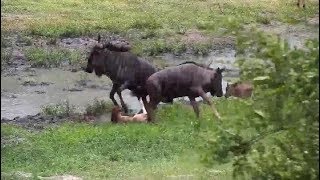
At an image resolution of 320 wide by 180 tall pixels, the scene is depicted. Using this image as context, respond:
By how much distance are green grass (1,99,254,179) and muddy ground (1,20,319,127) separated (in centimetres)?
147

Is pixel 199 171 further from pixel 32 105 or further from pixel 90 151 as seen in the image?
pixel 32 105

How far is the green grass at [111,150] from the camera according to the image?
9.02 metres

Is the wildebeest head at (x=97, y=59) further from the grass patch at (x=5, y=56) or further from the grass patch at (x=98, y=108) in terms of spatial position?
the grass patch at (x=5, y=56)

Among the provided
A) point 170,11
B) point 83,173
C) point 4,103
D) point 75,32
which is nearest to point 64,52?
point 75,32

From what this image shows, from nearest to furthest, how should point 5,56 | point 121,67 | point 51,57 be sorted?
point 121,67 → point 5,56 → point 51,57

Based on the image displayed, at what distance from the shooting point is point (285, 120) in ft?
15.8

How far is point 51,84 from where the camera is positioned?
671 inches

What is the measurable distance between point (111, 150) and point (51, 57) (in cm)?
884

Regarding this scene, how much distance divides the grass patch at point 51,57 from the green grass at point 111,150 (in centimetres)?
637

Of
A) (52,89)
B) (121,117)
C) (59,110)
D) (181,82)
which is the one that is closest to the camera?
(121,117)

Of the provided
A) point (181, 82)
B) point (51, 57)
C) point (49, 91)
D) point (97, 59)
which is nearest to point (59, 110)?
point (97, 59)

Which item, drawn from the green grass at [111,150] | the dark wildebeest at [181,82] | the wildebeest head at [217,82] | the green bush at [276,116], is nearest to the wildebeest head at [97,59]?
the dark wildebeest at [181,82]

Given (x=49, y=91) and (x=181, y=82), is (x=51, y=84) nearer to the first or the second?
(x=49, y=91)

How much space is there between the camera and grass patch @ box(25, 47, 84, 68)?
18.7m
